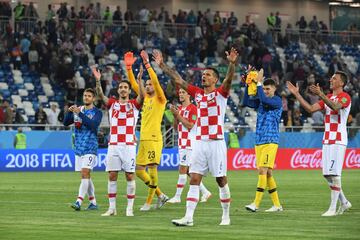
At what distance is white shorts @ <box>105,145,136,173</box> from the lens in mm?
19828

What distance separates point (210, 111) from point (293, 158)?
2839 cm

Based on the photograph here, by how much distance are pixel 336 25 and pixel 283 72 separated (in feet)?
53.1

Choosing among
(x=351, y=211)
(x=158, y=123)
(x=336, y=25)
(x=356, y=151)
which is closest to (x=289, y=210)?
(x=351, y=211)

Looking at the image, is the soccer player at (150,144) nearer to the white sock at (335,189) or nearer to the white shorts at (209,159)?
the white sock at (335,189)

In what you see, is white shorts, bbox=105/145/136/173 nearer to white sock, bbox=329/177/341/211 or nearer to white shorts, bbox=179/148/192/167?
white sock, bbox=329/177/341/211

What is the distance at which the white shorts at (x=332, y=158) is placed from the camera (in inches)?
781

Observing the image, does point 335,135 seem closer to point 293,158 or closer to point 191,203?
point 191,203

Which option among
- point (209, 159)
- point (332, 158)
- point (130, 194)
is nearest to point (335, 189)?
point (332, 158)

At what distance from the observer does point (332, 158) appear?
19.9 metres

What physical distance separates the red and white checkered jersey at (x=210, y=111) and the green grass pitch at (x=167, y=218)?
152 cm

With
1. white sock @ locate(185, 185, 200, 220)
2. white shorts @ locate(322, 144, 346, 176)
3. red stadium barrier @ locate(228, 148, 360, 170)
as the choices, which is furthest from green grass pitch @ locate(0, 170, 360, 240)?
red stadium barrier @ locate(228, 148, 360, 170)

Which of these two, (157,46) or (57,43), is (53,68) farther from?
(157,46)

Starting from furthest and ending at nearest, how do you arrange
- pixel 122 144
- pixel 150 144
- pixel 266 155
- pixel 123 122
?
pixel 150 144, pixel 266 155, pixel 123 122, pixel 122 144

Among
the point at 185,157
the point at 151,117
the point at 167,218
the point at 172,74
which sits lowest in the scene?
the point at 167,218
